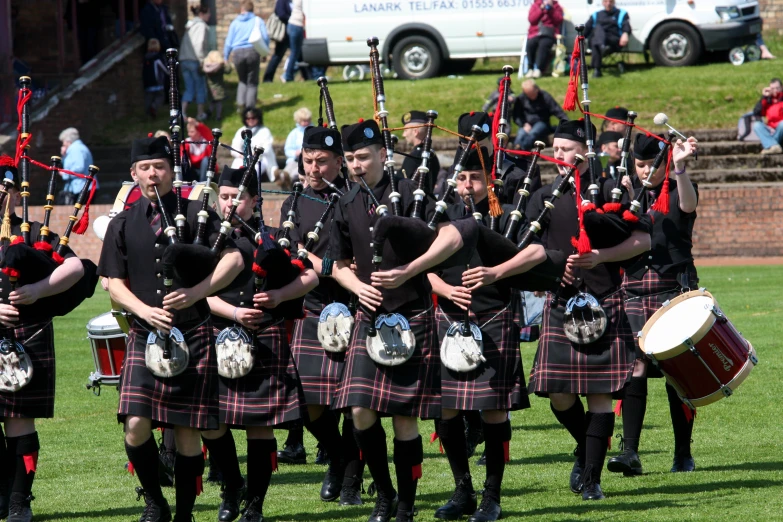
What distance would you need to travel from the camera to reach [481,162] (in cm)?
563

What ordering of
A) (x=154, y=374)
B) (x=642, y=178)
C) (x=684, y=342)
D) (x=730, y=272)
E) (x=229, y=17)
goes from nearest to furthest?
1. (x=154, y=374)
2. (x=684, y=342)
3. (x=642, y=178)
4. (x=730, y=272)
5. (x=229, y=17)

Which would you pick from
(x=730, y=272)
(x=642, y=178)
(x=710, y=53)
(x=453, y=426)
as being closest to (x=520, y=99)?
(x=730, y=272)

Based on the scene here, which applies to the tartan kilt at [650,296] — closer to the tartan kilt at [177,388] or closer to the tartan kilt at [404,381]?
the tartan kilt at [404,381]

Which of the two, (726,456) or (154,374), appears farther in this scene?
(726,456)

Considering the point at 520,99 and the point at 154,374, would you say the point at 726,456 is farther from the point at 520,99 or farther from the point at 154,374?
the point at 520,99

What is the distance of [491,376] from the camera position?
5.55 m

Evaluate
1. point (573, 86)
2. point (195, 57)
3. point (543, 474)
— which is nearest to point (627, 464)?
point (543, 474)

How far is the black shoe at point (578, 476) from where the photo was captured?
5.96m

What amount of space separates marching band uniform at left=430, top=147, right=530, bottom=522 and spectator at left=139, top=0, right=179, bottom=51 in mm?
15905

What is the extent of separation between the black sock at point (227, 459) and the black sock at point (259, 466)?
15 cm

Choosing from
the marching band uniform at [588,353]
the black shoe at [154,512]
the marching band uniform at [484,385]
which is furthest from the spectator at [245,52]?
the black shoe at [154,512]

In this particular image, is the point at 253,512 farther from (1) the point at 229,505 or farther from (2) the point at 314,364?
(2) the point at 314,364

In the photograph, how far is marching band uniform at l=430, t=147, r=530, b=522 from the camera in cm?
551

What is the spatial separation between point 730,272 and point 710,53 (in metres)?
7.49
